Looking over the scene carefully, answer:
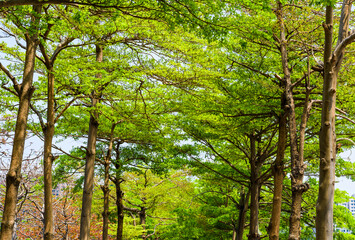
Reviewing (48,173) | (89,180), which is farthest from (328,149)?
(89,180)

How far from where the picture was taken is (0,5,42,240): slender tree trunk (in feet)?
18.9

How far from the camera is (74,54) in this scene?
429 inches

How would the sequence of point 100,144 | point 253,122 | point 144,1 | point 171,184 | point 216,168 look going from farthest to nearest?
point 171,184
point 100,144
point 216,168
point 253,122
point 144,1

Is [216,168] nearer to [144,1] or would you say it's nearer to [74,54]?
[74,54]

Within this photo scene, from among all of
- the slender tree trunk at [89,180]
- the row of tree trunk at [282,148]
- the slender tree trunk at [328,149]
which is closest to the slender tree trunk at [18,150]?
the row of tree trunk at [282,148]

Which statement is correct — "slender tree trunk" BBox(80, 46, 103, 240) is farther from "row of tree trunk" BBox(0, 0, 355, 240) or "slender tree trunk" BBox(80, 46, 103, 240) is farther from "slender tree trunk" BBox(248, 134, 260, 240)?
"slender tree trunk" BBox(248, 134, 260, 240)

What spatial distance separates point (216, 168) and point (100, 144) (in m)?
5.55

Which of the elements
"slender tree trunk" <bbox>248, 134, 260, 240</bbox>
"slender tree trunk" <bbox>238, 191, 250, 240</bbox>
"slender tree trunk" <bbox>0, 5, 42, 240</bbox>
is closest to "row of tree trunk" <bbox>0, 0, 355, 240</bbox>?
"slender tree trunk" <bbox>0, 5, 42, 240</bbox>

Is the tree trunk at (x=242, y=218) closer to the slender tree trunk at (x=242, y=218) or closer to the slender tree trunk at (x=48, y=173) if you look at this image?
the slender tree trunk at (x=242, y=218)

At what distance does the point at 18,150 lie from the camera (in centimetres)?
607

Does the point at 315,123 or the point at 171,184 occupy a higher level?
the point at 315,123

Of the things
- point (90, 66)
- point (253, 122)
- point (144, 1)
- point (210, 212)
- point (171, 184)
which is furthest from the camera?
point (171, 184)

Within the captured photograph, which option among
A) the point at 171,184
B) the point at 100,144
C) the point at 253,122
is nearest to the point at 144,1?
the point at 253,122

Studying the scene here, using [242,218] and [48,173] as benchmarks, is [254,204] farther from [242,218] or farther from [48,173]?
[48,173]
